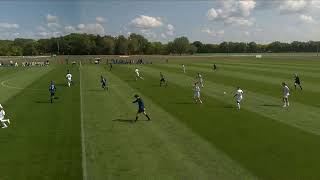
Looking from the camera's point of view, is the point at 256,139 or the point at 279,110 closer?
the point at 256,139

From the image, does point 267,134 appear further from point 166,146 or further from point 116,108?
point 116,108

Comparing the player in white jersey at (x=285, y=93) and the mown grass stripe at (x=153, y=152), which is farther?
the player in white jersey at (x=285, y=93)

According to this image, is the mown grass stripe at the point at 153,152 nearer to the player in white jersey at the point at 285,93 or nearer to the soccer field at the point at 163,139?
the soccer field at the point at 163,139

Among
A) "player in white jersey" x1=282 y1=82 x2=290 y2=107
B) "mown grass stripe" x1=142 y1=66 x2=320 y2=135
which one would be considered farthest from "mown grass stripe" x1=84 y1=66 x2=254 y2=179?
"player in white jersey" x1=282 y1=82 x2=290 y2=107

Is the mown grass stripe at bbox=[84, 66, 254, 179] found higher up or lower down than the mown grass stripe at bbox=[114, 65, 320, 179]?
lower down

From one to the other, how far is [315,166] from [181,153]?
5846 mm

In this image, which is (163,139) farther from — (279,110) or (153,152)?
(279,110)

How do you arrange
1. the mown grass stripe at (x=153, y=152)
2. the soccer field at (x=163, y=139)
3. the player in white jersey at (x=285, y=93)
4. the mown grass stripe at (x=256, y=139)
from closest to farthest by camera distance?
the mown grass stripe at (x=153, y=152) → the soccer field at (x=163, y=139) → the mown grass stripe at (x=256, y=139) → the player in white jersey at (x=285, y=93)

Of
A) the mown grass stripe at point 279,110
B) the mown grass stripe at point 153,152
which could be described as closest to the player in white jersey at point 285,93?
the mown grass stripe at point 279,110

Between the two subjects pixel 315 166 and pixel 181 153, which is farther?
pixel 181 153

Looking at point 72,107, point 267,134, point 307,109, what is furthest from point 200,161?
point 72,107

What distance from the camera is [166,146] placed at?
21.2m

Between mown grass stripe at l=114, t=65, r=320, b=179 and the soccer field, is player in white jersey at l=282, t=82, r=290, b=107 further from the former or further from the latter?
mown grass stripe at l=114, t=65, r=320, b=179

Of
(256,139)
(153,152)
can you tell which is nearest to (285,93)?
(256,139)
